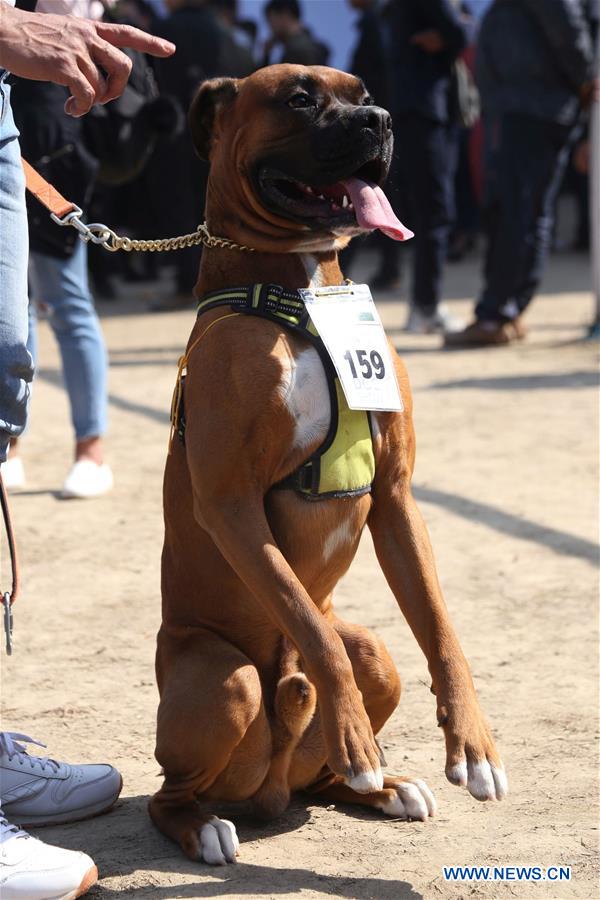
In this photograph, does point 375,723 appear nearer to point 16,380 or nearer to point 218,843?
point 218,843

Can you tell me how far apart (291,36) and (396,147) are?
9.73 feet

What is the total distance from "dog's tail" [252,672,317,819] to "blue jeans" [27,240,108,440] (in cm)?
266

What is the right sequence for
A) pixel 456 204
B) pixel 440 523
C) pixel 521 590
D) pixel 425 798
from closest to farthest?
pixel 425 798, pixel 521 590, pixel 440 523, pixel 456 204

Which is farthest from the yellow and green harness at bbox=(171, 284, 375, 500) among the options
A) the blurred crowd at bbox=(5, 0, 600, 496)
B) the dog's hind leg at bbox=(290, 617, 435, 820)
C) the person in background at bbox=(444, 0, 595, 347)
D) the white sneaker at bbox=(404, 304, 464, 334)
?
the white sneaker at bbox=(404, 304, 464, 334)

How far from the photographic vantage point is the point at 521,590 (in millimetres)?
4043

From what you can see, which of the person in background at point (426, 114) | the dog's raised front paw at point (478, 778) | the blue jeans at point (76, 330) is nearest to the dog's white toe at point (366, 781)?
the dog's raised front paw at point (478, 778)

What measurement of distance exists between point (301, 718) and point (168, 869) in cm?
41

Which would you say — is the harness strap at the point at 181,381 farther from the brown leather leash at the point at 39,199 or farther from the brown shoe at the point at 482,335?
the brown shoe at the point at 482,335

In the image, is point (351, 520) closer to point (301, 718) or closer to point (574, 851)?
point (301, 718)

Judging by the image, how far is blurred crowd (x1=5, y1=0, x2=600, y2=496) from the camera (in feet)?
16.2

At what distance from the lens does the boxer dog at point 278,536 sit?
2.45m

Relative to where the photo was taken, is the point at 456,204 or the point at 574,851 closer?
the point at 574,851

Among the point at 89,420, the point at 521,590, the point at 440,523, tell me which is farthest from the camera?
the point at 89,420

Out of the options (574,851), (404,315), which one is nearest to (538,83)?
(404,315)
